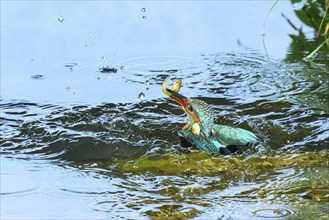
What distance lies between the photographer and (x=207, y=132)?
4598 mm

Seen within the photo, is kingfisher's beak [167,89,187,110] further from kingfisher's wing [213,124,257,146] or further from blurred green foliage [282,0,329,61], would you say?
blurred green foliage [282,0,329,61]

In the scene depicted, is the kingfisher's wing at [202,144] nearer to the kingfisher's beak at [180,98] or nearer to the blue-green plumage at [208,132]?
the blue-green plumage at [208,132]

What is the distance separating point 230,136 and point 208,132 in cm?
10

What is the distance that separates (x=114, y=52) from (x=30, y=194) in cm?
218

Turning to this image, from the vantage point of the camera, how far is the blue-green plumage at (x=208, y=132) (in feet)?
15.0

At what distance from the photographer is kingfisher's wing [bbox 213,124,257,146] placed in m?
4.57

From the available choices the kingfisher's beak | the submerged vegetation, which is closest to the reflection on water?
the submerged vegetation

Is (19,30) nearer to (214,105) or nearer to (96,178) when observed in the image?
(214,105)

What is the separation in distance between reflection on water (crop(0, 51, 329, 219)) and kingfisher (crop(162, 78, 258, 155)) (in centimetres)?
6

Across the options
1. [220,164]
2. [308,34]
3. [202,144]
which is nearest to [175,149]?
[202,144]

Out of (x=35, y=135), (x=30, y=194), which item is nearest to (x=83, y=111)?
(x=35, y=135)

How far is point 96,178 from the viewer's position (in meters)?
4.46

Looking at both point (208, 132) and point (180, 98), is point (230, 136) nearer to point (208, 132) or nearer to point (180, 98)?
point (208, 132)

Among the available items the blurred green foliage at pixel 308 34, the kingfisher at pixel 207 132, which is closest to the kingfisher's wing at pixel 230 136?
the kingfisher at pixel 207 132
